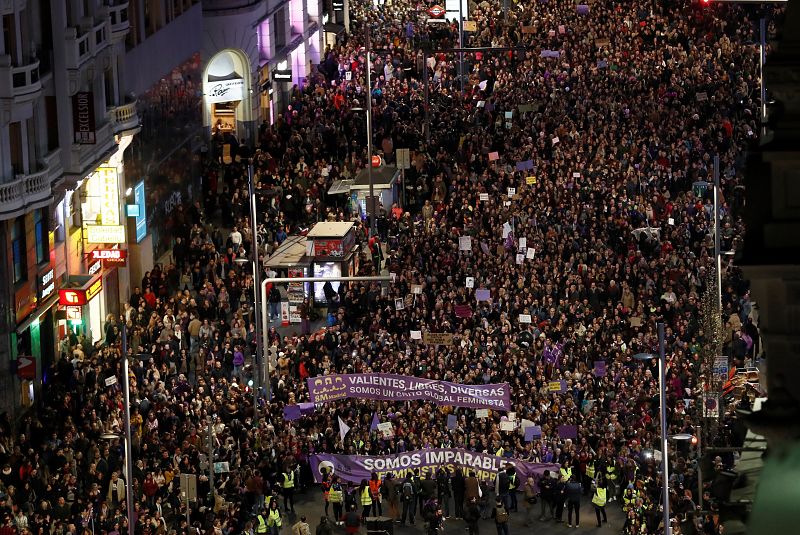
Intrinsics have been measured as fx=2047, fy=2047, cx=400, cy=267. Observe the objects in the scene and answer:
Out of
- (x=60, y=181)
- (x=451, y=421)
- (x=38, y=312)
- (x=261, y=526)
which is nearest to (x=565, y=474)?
(x=451, y=421)

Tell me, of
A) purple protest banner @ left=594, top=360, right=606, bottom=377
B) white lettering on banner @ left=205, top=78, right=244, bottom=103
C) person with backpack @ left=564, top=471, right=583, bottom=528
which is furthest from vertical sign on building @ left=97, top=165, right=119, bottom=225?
white lettering on banner @ left=205, top=78, right=244, bottom=103

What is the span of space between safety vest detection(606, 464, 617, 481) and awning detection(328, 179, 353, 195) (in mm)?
25382

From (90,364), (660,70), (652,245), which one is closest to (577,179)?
(652,245)

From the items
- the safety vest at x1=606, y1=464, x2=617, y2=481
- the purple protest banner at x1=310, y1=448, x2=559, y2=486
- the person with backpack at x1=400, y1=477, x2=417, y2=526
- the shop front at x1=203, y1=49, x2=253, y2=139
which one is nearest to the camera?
the safety vest at x1=606, y1=464, x2=617, y2=481

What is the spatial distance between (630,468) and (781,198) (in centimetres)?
3393

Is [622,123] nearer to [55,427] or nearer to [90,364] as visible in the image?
[90,364]

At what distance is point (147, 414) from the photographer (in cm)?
4669

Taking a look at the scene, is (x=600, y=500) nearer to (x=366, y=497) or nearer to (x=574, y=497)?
(x=574, y=497)

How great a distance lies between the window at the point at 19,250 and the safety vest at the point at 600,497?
16638 mm

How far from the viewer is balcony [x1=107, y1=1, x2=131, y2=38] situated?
6060 cm

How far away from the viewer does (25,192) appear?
5169 cm

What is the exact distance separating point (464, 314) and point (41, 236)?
37.5 feet

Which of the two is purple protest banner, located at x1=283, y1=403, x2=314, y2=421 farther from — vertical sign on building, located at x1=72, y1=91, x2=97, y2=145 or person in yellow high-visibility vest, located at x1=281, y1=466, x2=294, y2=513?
vertical sign on building, located at x1=72, y1=91, x2=97, y2=145

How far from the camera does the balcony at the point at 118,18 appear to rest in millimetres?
60597
